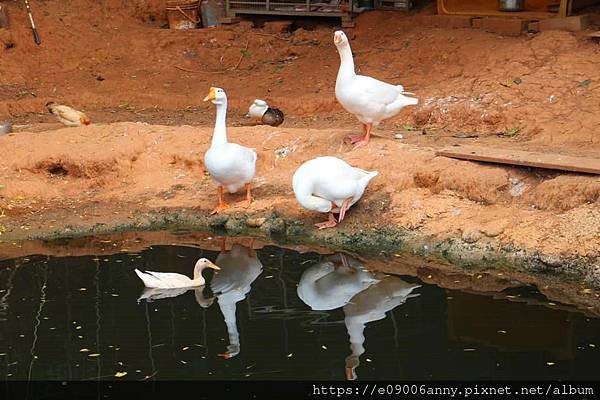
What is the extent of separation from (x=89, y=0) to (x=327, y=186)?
1065 centimetres

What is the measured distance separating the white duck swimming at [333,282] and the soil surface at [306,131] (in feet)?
1.51

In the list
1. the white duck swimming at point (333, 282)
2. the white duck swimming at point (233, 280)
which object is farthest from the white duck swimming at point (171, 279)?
the white duck swimming at point (333, 282)

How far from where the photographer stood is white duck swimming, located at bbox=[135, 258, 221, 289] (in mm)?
8727

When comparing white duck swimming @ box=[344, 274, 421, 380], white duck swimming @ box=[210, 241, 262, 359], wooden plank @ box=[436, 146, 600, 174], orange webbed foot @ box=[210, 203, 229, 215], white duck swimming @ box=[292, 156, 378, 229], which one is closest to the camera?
white duck swimming @ box=[344, 274, 421, 380]

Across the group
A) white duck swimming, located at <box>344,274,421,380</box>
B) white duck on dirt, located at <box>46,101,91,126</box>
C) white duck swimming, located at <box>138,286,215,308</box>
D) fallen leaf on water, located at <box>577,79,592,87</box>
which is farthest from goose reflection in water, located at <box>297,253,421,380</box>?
white duck on dirt, located at <box>46,101,91,126</box>

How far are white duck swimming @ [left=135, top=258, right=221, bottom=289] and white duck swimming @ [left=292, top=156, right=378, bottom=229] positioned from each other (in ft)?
4.45

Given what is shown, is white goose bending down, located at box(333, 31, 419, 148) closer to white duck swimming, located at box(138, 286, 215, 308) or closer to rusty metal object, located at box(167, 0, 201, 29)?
white duck swimming, located at box(138, 286, 215, 308)

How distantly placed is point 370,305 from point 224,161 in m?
2.67

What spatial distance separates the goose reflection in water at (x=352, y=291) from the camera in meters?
8.17

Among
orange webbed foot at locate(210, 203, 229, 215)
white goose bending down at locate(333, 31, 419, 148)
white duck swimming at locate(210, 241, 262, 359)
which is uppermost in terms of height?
white goose bending down at locate(333, 31, 419, 148)

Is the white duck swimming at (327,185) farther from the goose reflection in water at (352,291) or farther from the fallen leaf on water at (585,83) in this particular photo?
the fallen leaf on water at (585,83)

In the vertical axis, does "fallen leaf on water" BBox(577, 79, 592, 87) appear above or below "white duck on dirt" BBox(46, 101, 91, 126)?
above

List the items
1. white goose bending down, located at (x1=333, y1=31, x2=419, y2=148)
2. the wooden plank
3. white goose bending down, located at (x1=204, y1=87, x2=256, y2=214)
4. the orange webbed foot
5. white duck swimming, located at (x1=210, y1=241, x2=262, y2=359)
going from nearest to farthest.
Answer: white duck swimming, located at (x1=210, y1=241, x2=262, y2=359)
the wooden plank
white goose bending down, located at (x1=204, y1=87, x2=256, y2=214)
white goose bending down, located at (x1=333, y1=31, x2=419, y2=148)
the orange webbed foot

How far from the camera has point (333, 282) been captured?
9047mm
